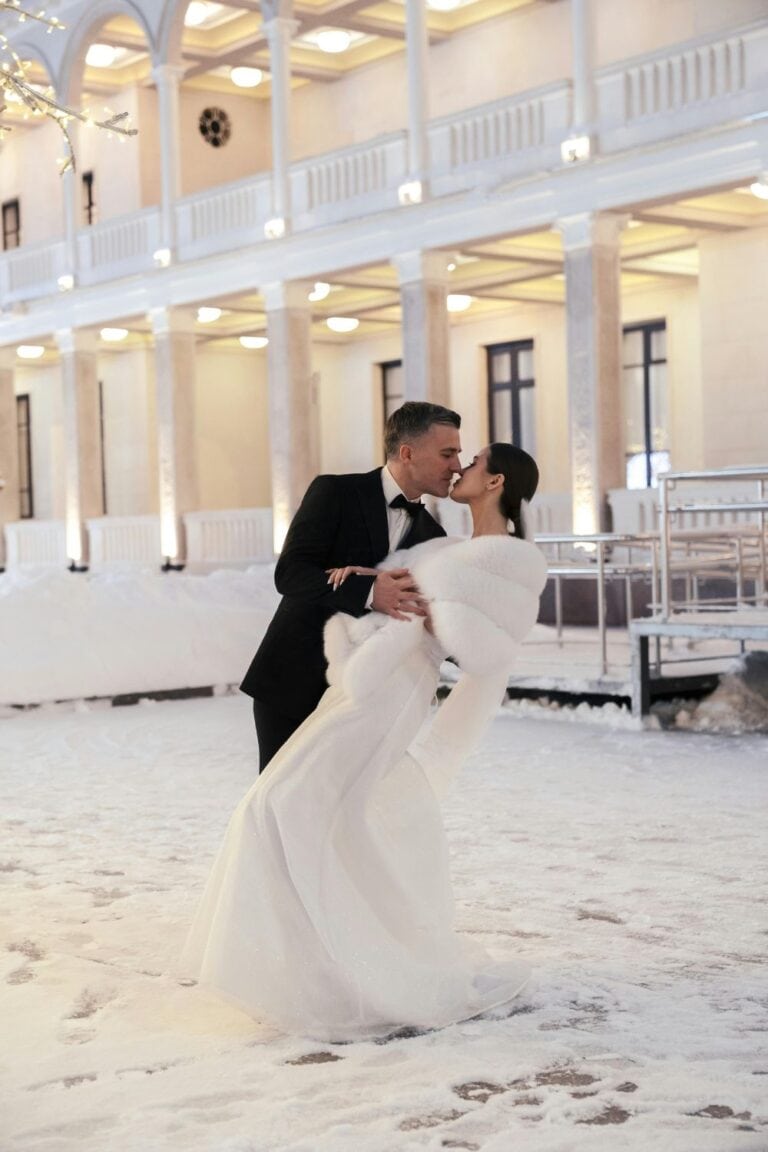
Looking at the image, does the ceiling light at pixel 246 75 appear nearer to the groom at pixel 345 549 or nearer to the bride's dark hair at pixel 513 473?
the groom at pixel 345 549

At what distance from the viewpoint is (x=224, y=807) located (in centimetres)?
809

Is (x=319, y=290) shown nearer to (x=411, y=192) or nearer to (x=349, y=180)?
(x=349, y=180)

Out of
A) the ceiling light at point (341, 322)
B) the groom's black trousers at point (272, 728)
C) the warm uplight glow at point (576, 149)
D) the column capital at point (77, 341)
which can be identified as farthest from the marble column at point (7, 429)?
the groom's black trousers at point (272, 728)

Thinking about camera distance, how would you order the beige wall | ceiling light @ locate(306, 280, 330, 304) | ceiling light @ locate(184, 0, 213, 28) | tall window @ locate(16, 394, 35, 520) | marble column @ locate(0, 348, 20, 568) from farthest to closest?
1. tall window @ locate(16, 394, 35, 520)
2. marble column @ locate(0, 348, 20, 568)
3. ceiling light @ locate(184, 0, 213, 28)
4. ceiling light @ locate(306, 280, 330, 304)
5. the beige wall

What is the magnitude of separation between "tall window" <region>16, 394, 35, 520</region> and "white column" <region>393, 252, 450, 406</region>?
14.0 m

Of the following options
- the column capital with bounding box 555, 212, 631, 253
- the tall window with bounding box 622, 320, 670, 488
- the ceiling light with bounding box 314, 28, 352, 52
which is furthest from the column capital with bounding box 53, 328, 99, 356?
the column capital with bounding box 555, 212, 631, 253

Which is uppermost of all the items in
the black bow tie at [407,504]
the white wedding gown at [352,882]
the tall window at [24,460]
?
the tall window at [24,460]

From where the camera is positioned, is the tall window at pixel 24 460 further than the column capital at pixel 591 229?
Yes

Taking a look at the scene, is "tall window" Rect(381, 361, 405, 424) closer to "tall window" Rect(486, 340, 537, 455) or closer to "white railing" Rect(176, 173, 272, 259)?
"tall window" Rect(486, 340, 537, 455)

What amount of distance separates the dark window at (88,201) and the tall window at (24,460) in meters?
4.93

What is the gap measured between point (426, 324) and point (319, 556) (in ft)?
50.7

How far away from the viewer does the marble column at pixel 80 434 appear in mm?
25734

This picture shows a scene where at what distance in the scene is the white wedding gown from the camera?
416 centimetres

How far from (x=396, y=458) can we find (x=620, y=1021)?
163 cm
